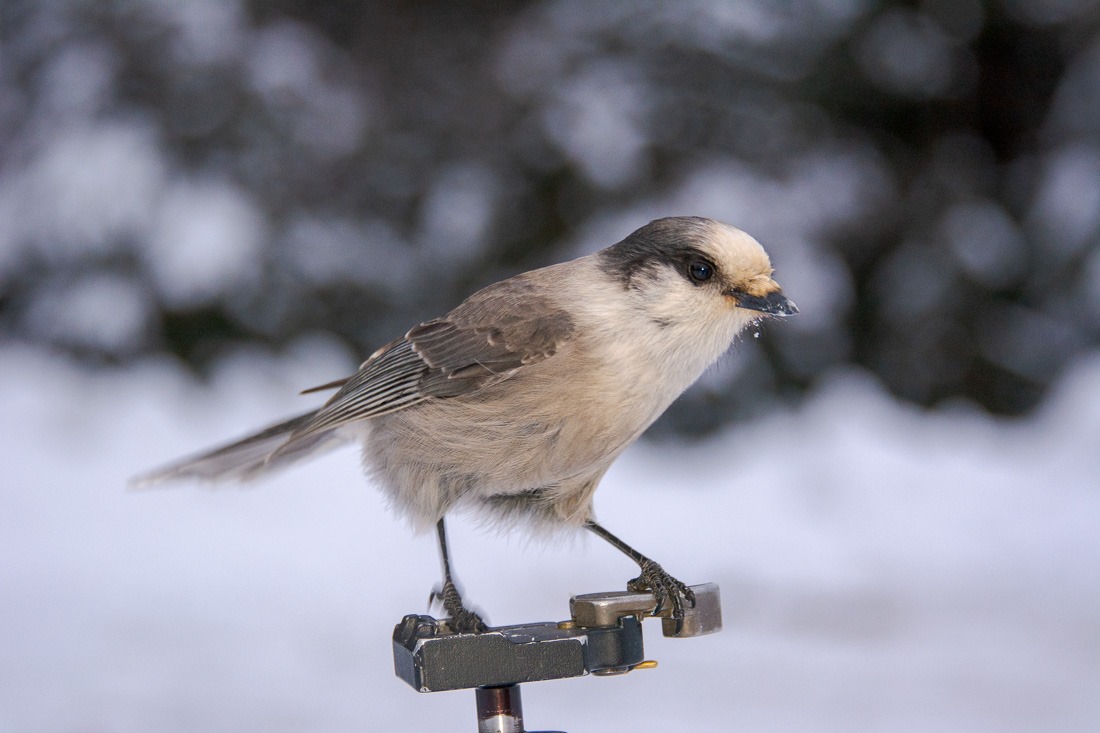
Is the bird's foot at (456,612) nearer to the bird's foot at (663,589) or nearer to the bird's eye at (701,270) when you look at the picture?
the bird's foot at (663,589)

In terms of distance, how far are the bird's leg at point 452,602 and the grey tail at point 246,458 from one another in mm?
472

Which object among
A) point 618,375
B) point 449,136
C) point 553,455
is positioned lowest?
point 553,455

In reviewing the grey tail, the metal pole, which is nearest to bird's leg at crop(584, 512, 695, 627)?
the metal pole

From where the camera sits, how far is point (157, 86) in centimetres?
372

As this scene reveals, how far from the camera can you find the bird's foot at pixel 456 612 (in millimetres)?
1574

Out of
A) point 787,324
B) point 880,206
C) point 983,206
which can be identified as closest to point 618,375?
point 787,324

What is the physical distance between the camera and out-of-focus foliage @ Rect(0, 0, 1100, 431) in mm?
3637

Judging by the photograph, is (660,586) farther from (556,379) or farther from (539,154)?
(539,154)

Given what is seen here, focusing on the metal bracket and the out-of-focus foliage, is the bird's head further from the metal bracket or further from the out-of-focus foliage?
the out-of-focus foliage

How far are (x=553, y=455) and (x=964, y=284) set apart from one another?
9.42 feet

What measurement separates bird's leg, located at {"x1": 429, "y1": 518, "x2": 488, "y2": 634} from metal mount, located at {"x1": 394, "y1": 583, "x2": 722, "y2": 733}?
3cm

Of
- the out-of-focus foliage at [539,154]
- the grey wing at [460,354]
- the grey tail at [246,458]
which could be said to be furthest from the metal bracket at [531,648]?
the out-of-focus foliage at [539,154]

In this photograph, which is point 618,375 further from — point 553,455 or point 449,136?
point 449,136

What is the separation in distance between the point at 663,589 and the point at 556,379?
41 cm
